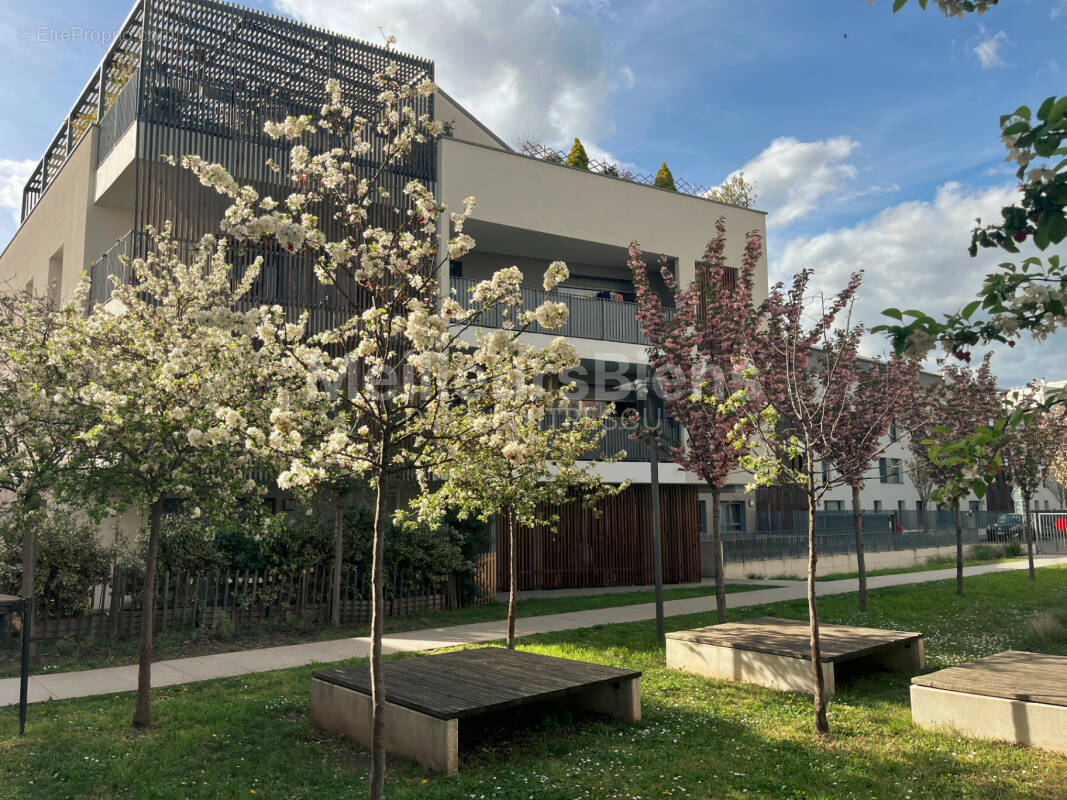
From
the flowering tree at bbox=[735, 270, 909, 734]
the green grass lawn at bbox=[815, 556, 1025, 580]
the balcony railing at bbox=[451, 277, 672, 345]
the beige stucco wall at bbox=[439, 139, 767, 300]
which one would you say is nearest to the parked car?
the green grass lawn at bbox=[815, 556, 1025, 580]

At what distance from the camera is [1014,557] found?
30172 millimetres

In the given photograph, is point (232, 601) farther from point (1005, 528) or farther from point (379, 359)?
point (1005, 528)

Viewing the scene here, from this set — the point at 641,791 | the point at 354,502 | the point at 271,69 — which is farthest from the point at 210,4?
the point at 641,791

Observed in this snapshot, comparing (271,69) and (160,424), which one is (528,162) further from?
(160,424)

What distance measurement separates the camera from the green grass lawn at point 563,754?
18.2ft

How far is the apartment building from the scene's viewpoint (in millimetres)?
16031

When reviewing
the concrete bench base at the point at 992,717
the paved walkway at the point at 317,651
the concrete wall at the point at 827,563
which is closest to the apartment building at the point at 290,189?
the concrete wall at the point at 827,563

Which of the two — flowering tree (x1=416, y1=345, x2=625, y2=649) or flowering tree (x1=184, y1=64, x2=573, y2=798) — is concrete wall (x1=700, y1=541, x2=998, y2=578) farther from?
flowering tree (x1=184, y1=64, x2=573, y2=798)

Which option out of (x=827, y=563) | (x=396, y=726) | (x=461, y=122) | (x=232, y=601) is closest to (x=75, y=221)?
(x=461, y=122)

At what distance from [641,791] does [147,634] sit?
190 inches

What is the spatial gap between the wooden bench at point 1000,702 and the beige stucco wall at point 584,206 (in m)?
14.9

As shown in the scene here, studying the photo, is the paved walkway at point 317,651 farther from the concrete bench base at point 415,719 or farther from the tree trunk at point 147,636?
the concrete bench base at point 415,719

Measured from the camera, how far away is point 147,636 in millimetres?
7262

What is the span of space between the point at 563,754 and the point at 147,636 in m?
4.08
